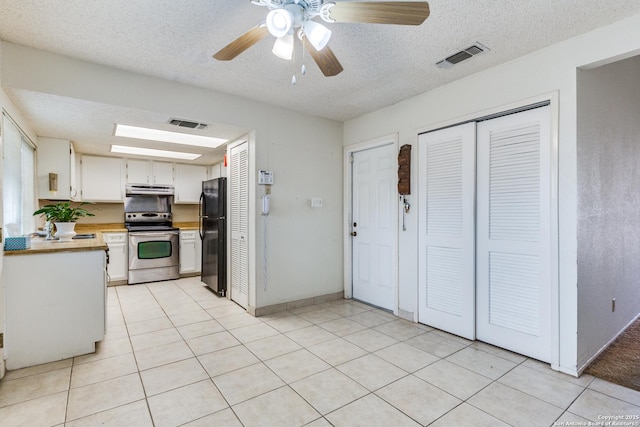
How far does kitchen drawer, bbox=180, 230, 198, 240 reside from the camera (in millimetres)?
5657

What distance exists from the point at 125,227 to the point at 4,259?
333cm

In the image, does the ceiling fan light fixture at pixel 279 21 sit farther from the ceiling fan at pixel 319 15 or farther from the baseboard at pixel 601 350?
the baseboard at pixel 601 350

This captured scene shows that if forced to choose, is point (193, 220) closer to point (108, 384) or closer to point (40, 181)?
point (40, 181)

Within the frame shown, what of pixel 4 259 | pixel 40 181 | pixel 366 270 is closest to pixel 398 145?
pixel 366 270

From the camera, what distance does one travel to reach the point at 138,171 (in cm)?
561

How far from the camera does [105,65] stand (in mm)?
2811

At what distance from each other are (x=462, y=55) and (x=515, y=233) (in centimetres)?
160

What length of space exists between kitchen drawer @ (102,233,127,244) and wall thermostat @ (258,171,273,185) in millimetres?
3032

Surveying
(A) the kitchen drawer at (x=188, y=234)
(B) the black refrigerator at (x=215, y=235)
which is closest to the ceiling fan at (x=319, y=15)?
(B) the black refrigerator at (x=215, y=235)

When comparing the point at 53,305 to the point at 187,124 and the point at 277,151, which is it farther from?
the point at 277,151

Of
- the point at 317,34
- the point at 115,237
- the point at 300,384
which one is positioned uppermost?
the point at 317,34

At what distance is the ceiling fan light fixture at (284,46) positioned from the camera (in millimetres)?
1909

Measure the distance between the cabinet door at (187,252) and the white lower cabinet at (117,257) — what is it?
85 centimetres

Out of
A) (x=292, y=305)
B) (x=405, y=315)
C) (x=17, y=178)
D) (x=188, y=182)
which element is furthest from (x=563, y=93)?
(x=188, y=182)
